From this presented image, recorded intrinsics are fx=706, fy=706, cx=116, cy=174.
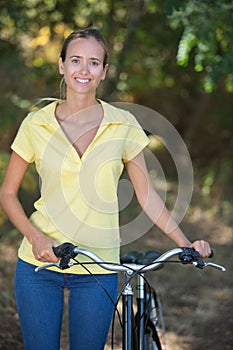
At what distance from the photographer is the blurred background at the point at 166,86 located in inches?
205

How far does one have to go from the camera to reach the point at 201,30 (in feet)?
16.3

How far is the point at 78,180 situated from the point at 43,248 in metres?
0.35

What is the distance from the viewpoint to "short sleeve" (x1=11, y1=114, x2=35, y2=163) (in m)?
3.04

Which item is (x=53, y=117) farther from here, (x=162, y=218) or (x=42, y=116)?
(x=162, y=218)

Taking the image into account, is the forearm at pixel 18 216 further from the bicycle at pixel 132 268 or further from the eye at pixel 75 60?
the eye at pixel 75 60

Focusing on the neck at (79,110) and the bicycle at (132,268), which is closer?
the bicycle at (132,268)

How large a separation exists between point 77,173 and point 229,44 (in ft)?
9.38

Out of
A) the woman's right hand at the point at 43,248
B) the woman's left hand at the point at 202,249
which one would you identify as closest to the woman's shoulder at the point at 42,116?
the woman's right hand at the point at 43,248

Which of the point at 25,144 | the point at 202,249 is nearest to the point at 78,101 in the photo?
the point at 25,144

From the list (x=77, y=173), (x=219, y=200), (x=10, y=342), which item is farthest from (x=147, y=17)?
(x=77, y=173)

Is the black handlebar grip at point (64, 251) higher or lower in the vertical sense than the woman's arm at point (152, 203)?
lower

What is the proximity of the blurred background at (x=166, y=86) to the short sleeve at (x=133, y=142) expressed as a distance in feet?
5.81

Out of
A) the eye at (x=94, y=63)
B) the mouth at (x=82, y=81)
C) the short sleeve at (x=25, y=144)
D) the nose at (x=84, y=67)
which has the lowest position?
the short sleeve at (x=25, y=144)

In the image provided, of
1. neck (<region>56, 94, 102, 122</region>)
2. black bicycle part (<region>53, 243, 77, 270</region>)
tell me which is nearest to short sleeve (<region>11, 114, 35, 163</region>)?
neck (<region>56, 94, 102, 122</region>)
